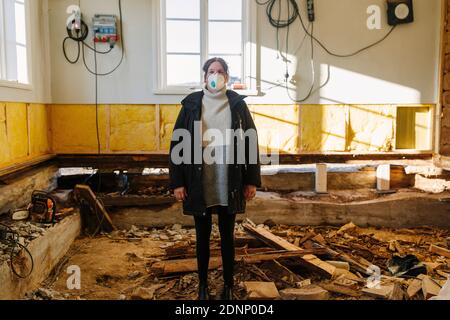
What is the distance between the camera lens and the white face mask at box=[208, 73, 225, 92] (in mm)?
2822

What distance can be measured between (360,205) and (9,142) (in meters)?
3.97

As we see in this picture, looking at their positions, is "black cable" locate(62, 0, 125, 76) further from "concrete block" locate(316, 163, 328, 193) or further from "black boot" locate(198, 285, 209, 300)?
"black boot" locate(198, 285, 209, 300)

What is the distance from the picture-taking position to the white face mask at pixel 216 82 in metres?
2.82

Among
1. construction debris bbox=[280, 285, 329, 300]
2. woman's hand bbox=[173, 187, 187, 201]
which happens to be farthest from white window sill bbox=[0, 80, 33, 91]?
construction debris bbox=[280, 285, 329, 300]

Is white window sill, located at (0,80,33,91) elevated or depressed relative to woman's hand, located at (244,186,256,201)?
elevated

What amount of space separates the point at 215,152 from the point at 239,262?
1320 mm

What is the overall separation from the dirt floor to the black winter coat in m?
0.79

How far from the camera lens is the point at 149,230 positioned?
501cm

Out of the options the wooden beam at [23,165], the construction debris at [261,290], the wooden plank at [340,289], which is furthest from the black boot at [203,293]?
the wooden beam at [23,165]

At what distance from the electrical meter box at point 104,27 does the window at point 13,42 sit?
2.60ft

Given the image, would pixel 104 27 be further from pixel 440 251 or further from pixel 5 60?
pixel 440 251

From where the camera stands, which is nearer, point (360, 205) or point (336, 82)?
point (360, 205)
